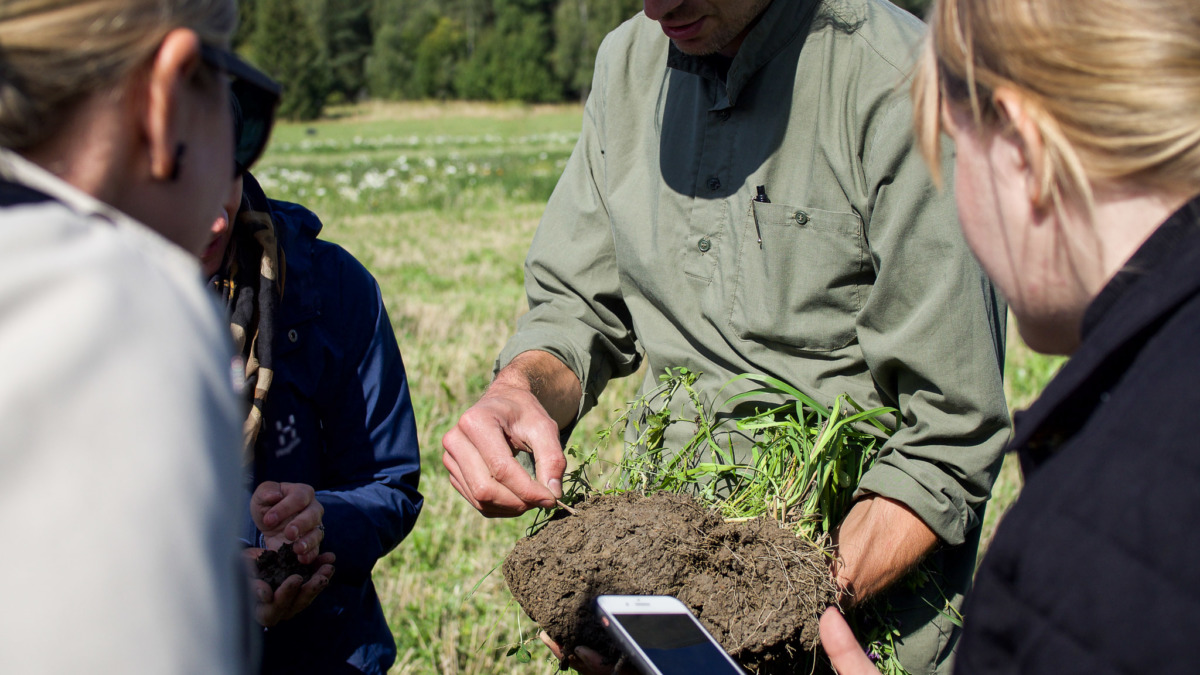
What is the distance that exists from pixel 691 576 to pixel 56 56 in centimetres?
150

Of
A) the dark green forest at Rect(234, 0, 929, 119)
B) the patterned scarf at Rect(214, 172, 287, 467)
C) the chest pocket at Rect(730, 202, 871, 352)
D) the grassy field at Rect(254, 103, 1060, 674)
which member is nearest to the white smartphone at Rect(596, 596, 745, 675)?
the grassy field at Rect(254, 103, 1060, 674)

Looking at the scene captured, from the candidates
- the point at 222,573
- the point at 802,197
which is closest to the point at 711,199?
the point at 802,197

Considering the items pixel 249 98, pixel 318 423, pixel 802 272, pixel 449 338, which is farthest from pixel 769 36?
pixel 449 338

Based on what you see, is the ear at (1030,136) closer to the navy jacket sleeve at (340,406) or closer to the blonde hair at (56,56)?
the blonde hair at (56,56)

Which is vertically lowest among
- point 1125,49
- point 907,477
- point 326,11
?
point 326,11

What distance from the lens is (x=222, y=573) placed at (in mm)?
851

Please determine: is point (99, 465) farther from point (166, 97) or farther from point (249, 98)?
point (249, 98)

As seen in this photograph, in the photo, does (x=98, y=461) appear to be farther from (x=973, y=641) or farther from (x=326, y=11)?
(x=326, y=11)

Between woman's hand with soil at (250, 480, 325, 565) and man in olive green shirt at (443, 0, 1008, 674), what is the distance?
0.34 meters

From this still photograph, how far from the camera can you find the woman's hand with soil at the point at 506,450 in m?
2.09

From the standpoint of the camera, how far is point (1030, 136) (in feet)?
3.82

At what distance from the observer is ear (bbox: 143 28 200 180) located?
984 millimetres

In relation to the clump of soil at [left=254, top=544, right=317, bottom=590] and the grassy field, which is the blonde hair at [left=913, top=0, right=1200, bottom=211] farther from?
the clump of soil at [left=254, top=544, right=317, bottom=590]

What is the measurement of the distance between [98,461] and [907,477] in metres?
1.65
